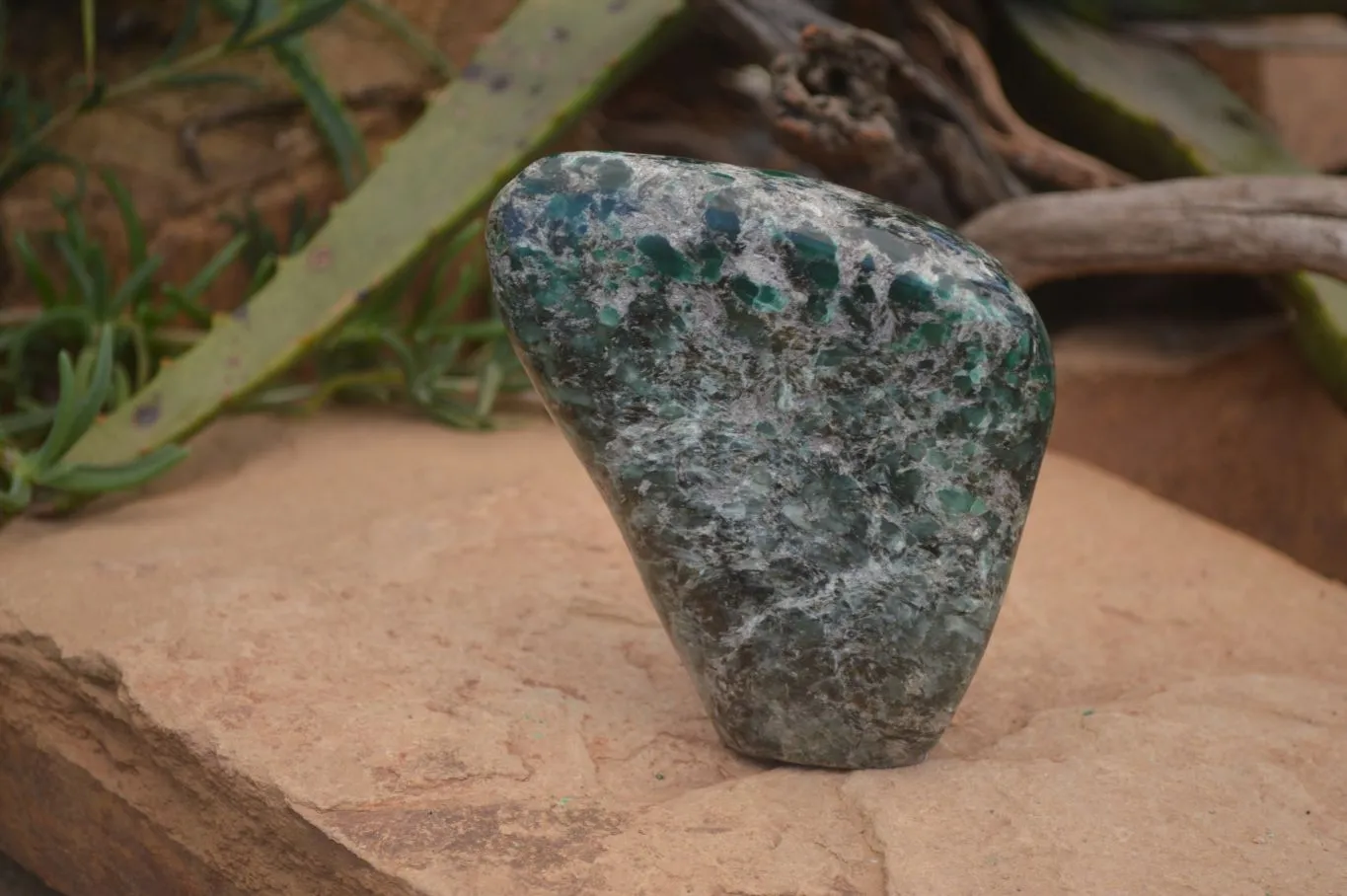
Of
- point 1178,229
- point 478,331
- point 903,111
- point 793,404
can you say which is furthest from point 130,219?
point 1178,229

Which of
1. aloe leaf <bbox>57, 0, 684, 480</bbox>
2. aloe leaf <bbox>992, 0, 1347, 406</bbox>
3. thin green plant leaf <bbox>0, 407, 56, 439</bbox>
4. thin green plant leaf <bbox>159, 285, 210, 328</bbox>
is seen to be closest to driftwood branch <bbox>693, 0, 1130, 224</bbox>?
aloe leaf <bbox>992, 0, 1347, 406</bbox>

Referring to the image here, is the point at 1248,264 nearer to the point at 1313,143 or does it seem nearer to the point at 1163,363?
the point at 1163,363

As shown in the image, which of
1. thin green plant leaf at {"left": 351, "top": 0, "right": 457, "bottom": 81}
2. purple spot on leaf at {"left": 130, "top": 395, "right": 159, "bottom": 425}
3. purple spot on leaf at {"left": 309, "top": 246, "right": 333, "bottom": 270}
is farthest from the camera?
thin green plant leaf at {"left": 351, "top": 0, "right": 457, "bottom": 81}

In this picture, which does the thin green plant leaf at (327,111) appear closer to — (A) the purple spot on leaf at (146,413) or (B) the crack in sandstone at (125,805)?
(A) the purple spot on leaf at (146,413)

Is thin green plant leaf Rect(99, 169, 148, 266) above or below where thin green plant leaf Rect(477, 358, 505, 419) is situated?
above

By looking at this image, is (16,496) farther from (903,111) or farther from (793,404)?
(903,111)

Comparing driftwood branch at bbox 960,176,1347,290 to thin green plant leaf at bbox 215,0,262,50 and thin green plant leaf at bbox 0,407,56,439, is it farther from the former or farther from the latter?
thin green plant leaf at bbox 0,407,56,439

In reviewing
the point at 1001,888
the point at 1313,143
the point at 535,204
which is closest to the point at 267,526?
the point at 535,204
